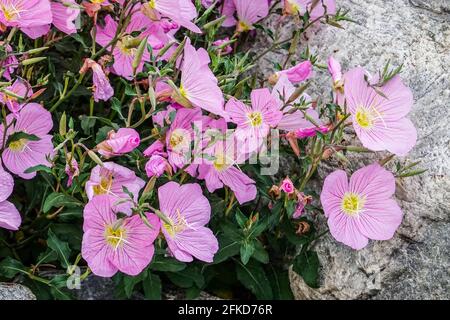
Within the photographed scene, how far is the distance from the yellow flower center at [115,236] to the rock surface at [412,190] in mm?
593

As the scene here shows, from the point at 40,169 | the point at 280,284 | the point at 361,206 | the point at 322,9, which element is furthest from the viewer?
the point at 322,9

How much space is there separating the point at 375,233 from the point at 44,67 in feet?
3.35

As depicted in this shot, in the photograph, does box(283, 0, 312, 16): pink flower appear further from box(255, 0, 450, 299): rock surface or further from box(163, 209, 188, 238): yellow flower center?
box(163, 209, 188, 238): yellow flower center

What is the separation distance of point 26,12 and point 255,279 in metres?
0.93

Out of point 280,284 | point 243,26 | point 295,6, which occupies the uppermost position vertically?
point 295,6

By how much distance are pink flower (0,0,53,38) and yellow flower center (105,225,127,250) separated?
1.73ft

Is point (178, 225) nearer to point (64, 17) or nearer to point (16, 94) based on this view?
point (16, 94)

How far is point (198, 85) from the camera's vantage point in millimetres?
1926

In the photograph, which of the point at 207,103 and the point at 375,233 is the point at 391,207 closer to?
the point at 375,233

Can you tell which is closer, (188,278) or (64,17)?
(64,17)

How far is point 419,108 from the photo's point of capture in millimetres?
2195

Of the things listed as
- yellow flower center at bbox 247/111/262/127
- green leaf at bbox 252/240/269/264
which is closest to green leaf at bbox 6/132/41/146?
yellow flower center at bbox 247/111/262/127

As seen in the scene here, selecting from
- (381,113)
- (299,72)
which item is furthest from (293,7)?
(381,113)

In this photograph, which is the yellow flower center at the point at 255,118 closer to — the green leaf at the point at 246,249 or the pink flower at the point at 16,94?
the green leaf at the point at 246,249
